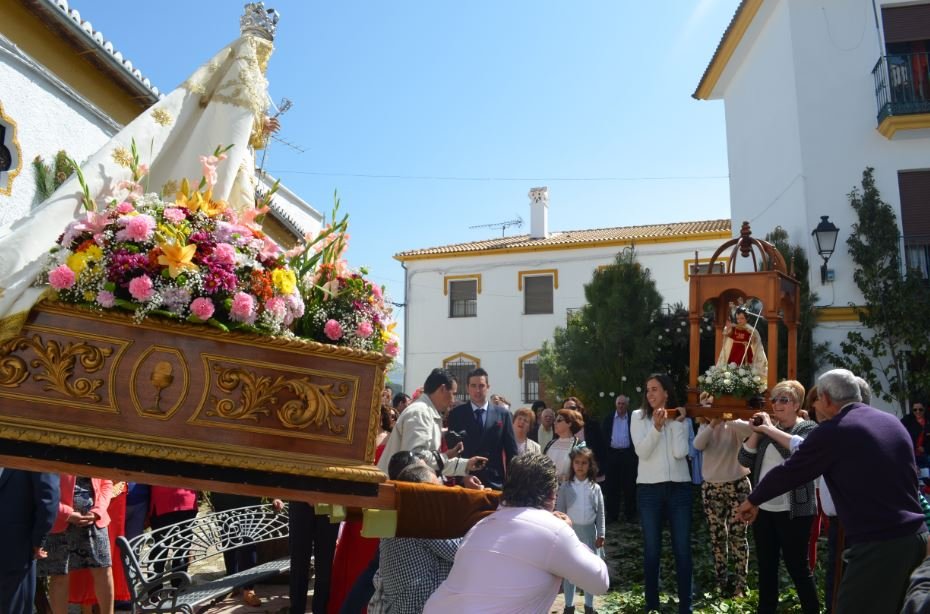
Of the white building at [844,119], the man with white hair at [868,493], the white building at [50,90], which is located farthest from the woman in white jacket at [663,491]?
the white building at [844,119]

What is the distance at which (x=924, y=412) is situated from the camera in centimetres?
1080

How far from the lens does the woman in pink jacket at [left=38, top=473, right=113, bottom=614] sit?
15.5 ft

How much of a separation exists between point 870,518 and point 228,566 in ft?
16.8

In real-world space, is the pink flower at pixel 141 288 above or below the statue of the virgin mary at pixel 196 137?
below

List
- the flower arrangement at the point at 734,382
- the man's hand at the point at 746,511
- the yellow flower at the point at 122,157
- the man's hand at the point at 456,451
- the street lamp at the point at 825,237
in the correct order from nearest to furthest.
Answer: the yellow flower at the point at 122,157 → the man's hand at the point at 746,511 → the man's hand at the point at 456,451 → the flower arrangement at the point at 734,382 → the street lamp at the point at 825,237

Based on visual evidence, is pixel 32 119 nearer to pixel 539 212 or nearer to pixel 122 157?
pixel 122 157

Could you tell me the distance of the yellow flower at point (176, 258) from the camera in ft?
7.75

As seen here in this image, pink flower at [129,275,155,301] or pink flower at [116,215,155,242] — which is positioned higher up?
pink flower at [116,215,155,242]

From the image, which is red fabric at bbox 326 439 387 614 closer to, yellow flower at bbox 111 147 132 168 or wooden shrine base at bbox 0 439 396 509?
wooden shrine base at bbox 0 439 396 509

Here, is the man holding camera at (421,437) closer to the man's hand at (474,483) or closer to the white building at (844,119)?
the man's hand at (474,483)

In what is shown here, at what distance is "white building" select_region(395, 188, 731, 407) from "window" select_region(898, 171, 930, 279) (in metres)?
13.9

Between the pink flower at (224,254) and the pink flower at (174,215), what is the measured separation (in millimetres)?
150

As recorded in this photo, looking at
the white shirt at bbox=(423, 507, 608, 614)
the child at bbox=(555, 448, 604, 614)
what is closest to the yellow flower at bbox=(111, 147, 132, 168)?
the white shirt at bbox=(423, 507, 608, 614)

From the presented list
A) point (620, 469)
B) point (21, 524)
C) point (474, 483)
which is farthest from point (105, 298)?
point (620, 469)
